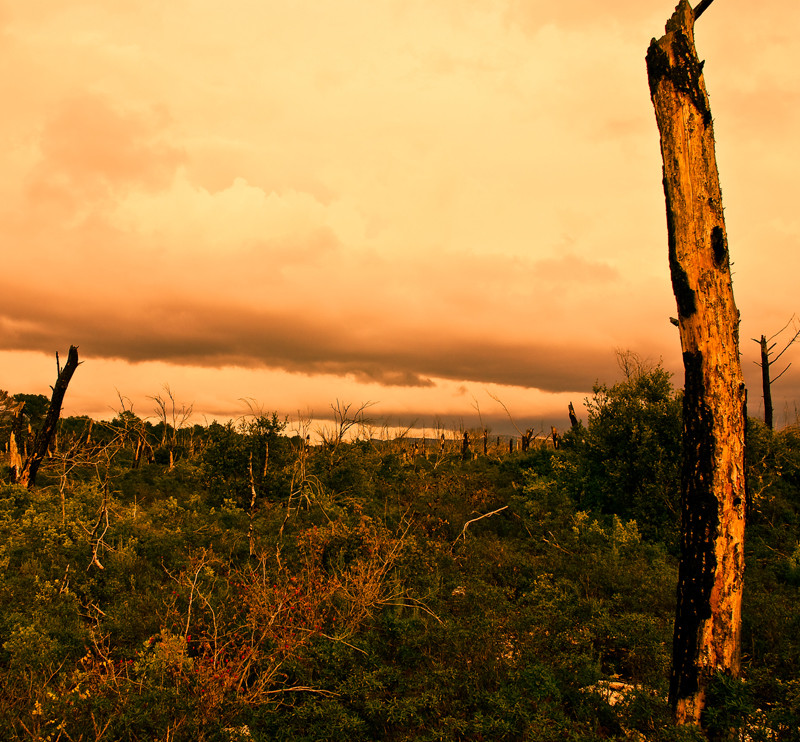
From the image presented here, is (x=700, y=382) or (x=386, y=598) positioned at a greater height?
(x=700, y=382)

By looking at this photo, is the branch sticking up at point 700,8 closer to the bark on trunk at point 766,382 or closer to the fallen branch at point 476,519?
the fallen branch at point 476,519

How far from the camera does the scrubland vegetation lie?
18.6ft

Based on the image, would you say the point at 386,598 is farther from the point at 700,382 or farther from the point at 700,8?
the point at 700,8

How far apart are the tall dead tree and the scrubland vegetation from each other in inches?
17.6

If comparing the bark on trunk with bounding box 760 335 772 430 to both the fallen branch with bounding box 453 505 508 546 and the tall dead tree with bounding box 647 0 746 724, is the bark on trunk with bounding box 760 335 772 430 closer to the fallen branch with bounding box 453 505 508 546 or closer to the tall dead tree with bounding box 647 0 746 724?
the fallen branch with bounding box 453 505 508 546

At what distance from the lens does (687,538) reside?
199 inches

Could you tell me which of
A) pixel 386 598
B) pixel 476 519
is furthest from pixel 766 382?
pixel 386 598

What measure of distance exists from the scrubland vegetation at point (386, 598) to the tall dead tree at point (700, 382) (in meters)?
0.45

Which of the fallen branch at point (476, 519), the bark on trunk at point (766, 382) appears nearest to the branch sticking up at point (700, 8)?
the fallen branch at point (476, 519)

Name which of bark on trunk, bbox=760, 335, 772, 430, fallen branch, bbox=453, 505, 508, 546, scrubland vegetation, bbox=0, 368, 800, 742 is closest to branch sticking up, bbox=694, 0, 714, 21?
scrubland vegetation, bbox=0, 368, 800, 742

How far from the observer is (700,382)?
510 centimetres

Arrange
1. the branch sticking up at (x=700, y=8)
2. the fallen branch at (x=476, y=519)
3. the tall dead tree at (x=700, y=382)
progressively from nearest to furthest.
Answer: the tall dead tree at (x=700, y=382) → the branch sticking up at (x=700, y=8) → the fallen branch at (x=476, y=519)

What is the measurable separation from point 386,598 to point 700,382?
629 cm

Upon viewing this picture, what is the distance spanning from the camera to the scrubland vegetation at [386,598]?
5656mm
